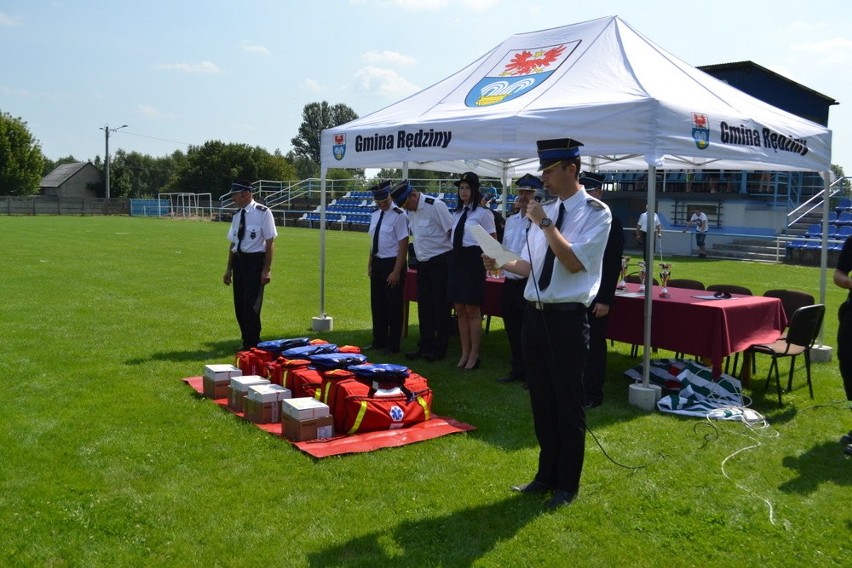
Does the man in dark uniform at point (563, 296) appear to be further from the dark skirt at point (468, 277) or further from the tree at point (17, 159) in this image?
the tree at point (17, 159)

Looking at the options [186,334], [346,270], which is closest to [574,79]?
[186,334]

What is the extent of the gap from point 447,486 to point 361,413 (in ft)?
3.91

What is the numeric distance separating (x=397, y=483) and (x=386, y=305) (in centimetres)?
415

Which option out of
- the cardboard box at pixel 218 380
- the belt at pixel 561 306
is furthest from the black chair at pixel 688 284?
the cardboard box at pixel 218 380

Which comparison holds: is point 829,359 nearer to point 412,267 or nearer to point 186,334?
point 412,267

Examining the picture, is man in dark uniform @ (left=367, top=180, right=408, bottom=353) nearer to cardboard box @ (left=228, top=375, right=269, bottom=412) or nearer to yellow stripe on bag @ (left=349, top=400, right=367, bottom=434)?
cardboard box @ (left=228, top=375, right=269, bottom=412)

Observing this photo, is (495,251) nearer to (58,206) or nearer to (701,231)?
(701,231)

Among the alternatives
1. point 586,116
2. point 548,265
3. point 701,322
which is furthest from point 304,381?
point 701,322

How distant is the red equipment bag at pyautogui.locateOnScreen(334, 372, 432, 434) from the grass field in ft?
1.34

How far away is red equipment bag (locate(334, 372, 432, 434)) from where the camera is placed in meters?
5.66

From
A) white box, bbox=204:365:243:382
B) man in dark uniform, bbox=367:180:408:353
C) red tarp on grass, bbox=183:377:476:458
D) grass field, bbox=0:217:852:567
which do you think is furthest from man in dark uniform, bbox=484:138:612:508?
man in dark uniform, bbox=367:180:408:353

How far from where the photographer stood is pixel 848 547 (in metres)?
3.96

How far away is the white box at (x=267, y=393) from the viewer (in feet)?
19.1

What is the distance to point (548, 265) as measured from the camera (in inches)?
165
